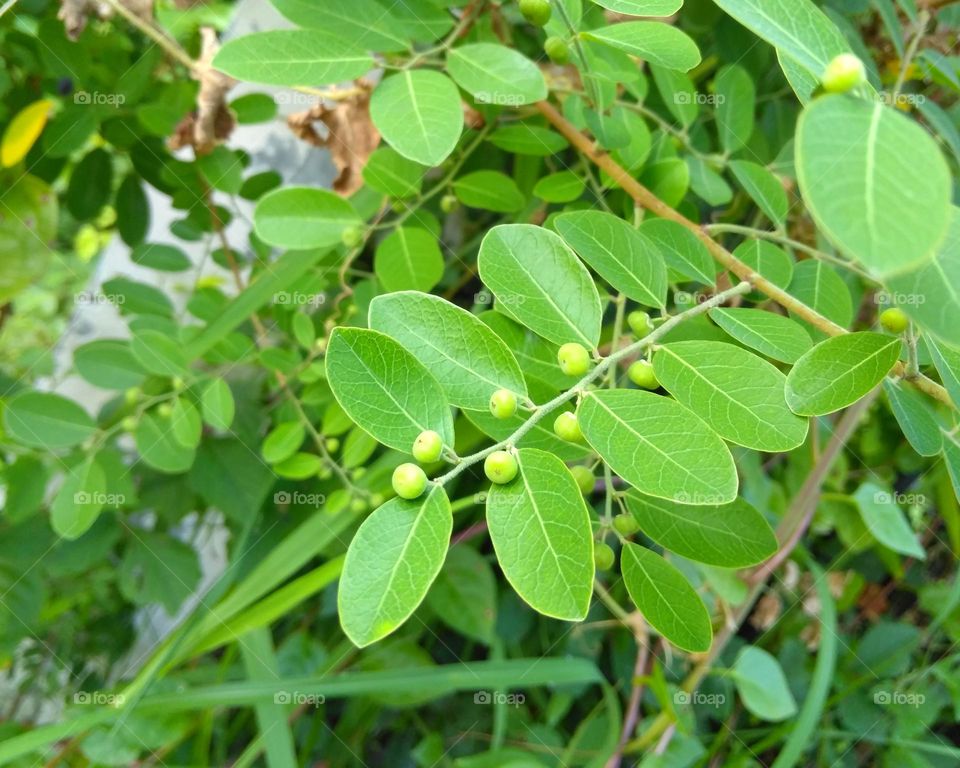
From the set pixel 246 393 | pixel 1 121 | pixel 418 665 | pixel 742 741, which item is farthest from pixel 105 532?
pixel 742 741

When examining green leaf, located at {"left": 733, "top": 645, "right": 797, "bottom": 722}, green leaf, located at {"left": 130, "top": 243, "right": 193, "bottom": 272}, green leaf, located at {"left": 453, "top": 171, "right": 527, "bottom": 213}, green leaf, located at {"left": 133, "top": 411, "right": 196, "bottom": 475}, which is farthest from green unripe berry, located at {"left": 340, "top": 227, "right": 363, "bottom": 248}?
green leaf, located at {"left": 733, "top": 645, "right": 797, "bottom": 722}

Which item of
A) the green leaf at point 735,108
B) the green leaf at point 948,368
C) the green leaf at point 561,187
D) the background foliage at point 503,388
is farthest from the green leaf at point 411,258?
the green leaf at point 948,368

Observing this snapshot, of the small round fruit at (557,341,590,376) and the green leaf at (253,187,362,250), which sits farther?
the green leaf at (253,187,362,250)

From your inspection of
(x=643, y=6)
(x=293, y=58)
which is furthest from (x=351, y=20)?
(x=643, y=6)

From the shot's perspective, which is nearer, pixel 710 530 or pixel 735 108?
pixel 710 530

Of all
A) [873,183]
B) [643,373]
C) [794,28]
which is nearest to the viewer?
[873,183]

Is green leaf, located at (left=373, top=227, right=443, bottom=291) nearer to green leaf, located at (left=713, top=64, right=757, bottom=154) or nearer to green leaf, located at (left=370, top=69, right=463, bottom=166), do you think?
green leaf, located at (left=370, top=69, right=463, bottom=166)

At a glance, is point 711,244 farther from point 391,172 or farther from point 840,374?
point 391,172
